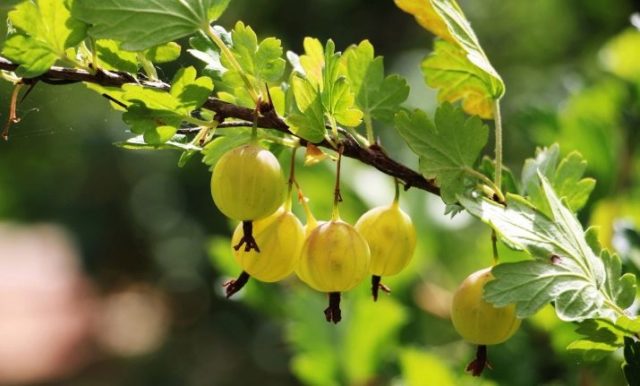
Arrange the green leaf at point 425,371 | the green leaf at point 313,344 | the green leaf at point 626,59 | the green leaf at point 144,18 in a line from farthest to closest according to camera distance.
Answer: the green leaf at point 626,59
the green leaf at point 313,344
the green leaf at point 425,371
the green leaf at point 144,18

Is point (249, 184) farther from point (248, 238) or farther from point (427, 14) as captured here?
point (427, 14)

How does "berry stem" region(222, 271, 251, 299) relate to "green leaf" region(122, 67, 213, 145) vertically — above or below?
below

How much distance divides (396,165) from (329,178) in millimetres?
812

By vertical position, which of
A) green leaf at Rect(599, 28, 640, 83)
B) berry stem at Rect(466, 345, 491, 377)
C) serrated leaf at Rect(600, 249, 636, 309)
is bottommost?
green leaf at Rect(599, 28, 640, 83)

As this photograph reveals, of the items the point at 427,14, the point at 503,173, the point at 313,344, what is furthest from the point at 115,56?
the point at 313,344

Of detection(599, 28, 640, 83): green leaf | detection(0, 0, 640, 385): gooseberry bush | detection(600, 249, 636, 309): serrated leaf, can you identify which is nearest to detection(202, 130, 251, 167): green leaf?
detection(0, 0, 640, 385): gooseberry bush

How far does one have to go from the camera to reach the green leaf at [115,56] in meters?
0.77

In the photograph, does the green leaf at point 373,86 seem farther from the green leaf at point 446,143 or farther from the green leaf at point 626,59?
the green leaf at point 626,59

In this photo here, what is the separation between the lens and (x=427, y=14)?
2.68 feet

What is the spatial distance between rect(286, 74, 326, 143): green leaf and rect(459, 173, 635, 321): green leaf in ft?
0.43

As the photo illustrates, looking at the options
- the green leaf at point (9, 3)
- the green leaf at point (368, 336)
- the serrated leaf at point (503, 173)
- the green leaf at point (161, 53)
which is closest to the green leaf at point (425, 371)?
the green leaf at point (368, 336)

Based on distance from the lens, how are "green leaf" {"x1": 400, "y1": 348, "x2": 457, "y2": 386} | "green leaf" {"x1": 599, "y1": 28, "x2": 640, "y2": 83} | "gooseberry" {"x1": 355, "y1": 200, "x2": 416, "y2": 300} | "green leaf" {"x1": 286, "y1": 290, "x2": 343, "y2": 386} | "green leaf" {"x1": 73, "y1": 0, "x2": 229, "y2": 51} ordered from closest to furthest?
"green leaf" {"x1": 73, "y1": 0, "x2": 229, "y2": 51}
"gooseberry" {"x1": 355, "y1": 200, "x2": 416, "y2": 300}
"green leaf" {"x1": 400, "y1": 348, "x2": 457, "y2": 386}
"green leaf" {"x1": 286, "y1": 290, "x2": 343, "y2": 386}
"green leaf" {"x1": 599, "y1": 28, "x2": 640, "y2": 83}

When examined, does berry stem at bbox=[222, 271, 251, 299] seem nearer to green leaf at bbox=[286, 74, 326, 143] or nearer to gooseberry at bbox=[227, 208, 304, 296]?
gooseberry at bbox=[227, 208, 304, 296]

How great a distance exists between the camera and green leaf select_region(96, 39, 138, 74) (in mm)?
774
